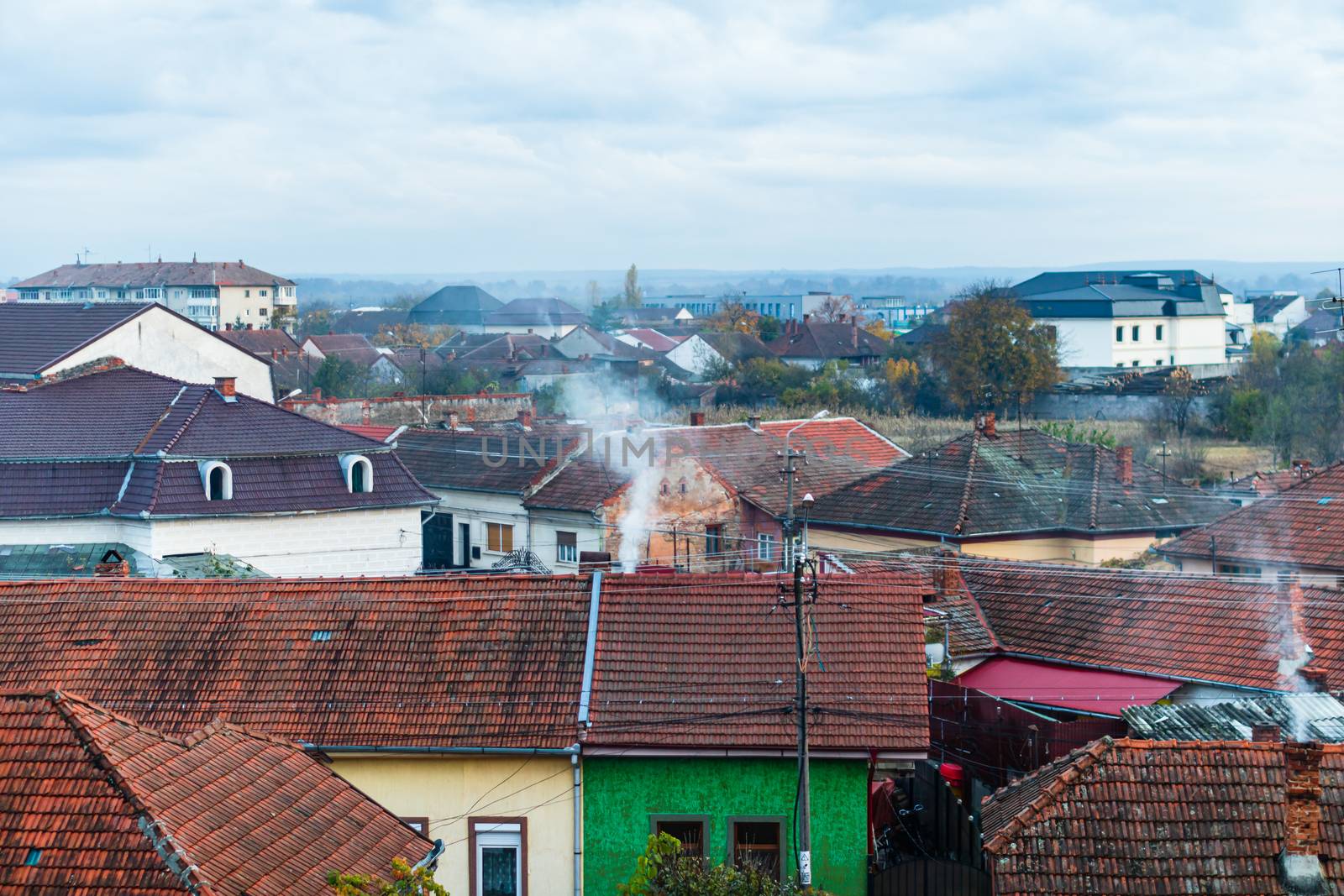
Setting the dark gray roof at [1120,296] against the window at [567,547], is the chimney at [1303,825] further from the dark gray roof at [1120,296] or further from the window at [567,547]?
the dark gray roof at [1120,296]

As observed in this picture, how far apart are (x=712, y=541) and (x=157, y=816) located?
25146mm

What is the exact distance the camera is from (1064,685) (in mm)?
21797

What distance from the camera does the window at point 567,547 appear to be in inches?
1426

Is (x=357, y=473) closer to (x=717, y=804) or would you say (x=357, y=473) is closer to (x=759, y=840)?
(x=717, y=804)

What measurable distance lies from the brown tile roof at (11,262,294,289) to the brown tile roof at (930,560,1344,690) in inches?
4375

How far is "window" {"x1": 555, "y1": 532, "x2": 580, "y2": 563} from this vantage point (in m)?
36.2

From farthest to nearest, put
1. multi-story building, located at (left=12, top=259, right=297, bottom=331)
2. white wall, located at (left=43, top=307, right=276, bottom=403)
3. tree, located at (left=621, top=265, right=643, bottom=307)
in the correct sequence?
1. tree, located at (left=621, top=265, right=643, bottom=307)
2. multi-story building, located at (left=12, top=259, right=297, bottom=331)
3. white wall, located at (left=43, top=307, right=276, bottom=403)

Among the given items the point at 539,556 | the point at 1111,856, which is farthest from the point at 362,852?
the point at 539,556

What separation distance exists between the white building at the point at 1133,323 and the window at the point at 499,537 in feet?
155

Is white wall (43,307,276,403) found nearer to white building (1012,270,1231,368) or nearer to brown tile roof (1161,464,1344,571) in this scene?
brown tile roof (1161,464,1344,571)

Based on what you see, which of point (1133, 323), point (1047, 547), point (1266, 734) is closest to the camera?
point (1266, 734)

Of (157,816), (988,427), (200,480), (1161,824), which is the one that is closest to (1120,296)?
(988,427)

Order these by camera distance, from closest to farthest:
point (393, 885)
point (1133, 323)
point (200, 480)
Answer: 1. point (393, 885)
2. point (200, 480)
3. point (1133, 323)

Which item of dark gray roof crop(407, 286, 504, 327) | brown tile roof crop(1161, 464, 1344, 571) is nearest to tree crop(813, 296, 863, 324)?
dark gray roof crop(407, 286, 504, 327)
